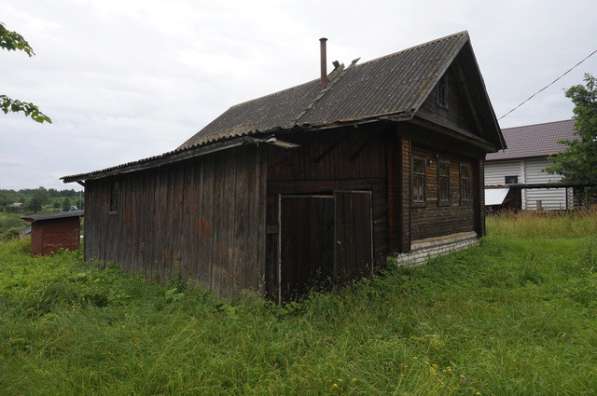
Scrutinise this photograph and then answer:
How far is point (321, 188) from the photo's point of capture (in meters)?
6.73

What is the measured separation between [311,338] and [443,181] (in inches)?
318

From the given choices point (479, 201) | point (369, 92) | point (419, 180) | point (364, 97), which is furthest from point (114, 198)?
point (479, 201)

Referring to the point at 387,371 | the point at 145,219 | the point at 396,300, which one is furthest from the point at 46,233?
the point at 387,371

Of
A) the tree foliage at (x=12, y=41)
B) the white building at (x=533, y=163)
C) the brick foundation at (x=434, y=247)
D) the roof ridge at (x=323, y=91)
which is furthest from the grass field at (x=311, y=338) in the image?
the white building at (x=533, y=163)

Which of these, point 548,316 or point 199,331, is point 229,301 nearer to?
point 199,331

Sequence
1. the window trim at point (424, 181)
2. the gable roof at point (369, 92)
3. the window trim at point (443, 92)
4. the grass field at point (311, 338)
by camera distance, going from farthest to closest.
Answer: the window trim at point (443, 92), the window trim at point (424, 181), the gable roof at point (369, 92), the grass field at point (311, 338)

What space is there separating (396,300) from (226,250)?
299cm

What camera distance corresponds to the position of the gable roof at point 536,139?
24009 mm

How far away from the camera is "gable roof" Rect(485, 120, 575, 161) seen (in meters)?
24.0

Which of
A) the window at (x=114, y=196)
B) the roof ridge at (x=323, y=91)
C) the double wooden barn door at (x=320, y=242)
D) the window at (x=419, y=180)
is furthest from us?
the roof ridge at (x=323, y=91)

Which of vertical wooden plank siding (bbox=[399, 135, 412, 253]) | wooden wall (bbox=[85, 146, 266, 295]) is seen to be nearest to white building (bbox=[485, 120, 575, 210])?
vertical wooden plank siding (bbox=[399, 135, 412, 253])

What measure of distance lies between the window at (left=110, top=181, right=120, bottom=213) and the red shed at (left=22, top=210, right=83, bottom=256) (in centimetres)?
454

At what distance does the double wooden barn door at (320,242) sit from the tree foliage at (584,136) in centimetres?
1629

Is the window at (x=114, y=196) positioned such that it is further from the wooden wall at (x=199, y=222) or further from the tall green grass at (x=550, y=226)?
the tall green grass at (x=550, y=226)
